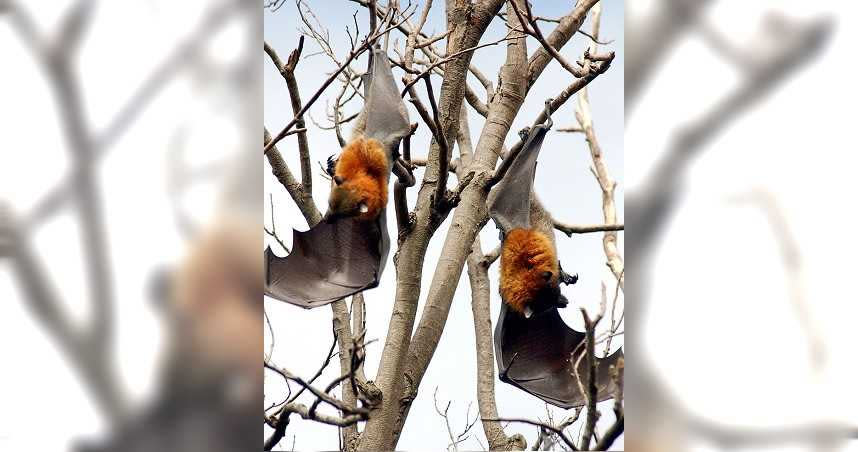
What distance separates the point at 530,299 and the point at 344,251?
0.75 m

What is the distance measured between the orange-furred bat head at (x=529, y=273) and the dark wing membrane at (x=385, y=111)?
60cm

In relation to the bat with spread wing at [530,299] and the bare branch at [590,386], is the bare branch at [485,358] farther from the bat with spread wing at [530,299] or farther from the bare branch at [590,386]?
the bare branch at [590,386]

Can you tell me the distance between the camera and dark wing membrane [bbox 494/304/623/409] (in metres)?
3.13

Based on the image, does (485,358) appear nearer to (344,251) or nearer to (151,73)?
(344,251)

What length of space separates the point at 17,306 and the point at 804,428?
78cm

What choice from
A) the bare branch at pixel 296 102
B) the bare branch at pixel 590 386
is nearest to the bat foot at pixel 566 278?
the bare branch at pixel 296 102

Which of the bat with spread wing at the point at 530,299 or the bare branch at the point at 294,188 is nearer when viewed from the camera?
the bat with spread wing at the point at 530,299

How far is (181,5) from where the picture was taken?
84 centimetres

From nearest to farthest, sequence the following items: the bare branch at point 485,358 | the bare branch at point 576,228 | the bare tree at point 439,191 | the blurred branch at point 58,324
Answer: the blurred branch at point 58,324, the bare tree at point 439,191, the bare branch at point 576,228, the bare branch at point 485,358

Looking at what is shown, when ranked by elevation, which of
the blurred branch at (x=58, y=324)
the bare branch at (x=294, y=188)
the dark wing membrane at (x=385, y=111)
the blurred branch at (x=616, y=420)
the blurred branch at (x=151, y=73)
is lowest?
the blurred branch at (x=616, y=420)

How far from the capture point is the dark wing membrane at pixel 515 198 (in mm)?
3135

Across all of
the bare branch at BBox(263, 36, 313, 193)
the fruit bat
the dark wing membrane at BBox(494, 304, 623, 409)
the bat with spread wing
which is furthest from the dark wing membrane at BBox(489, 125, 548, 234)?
the bare branch at BBox(263, 36, 313, 193)

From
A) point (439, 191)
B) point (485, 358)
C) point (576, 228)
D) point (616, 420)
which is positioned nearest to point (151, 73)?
point (616, 420)

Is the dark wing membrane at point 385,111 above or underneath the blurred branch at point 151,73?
above
